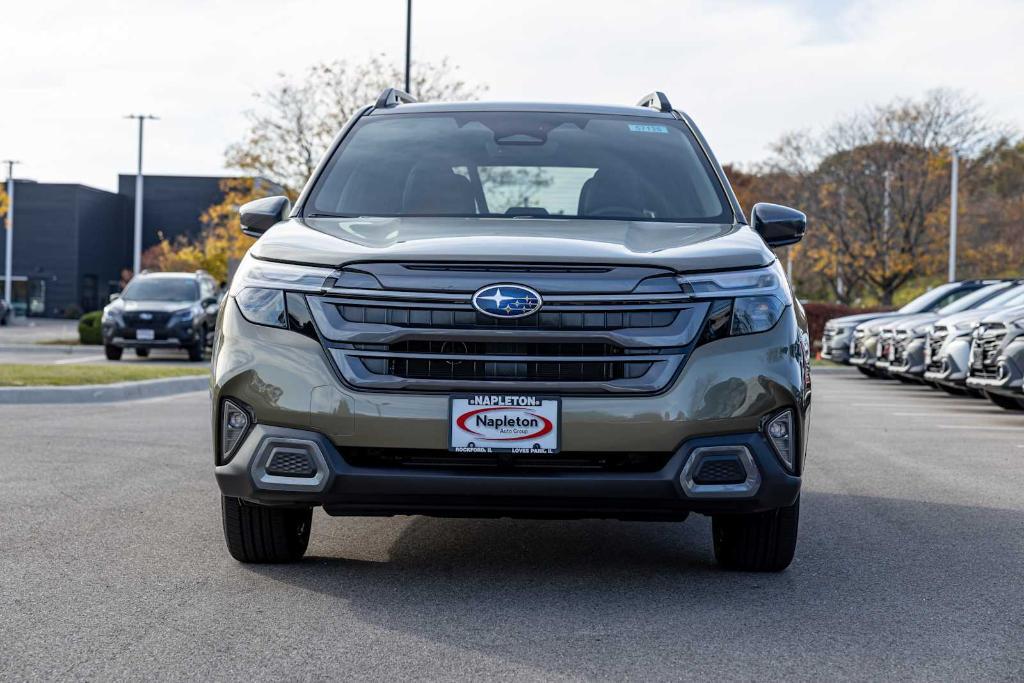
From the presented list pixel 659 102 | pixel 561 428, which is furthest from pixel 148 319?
pixel 561 428

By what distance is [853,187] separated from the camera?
4591 centimetres

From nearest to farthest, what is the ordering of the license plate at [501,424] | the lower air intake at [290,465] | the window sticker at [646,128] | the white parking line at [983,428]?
the license plate at [501,424] → the lower air intake at [290,465] → the window sticker at [646,128] → the white parking line at [983,428]

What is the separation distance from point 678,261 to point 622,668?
1.52m

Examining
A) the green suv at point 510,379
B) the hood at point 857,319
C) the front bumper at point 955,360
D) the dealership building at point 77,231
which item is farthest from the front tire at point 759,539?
the dealership building at point 77,231

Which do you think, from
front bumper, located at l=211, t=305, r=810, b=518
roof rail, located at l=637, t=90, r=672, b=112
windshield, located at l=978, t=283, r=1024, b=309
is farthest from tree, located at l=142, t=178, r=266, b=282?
front bumper, located at l=211, t=305, r=810, b=518

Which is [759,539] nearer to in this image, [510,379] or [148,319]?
[510,379]

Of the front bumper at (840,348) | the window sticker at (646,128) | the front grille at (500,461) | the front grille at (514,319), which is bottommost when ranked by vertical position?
the front bumper at (840,348)

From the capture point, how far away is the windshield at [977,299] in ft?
59.5

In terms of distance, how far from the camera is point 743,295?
4.67 meters

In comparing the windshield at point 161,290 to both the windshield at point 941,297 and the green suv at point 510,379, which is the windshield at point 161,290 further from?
the green suv at point 510,379

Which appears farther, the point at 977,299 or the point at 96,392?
the point at 977,299

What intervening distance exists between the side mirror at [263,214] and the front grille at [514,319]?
1.23m

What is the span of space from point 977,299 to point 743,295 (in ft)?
48.2

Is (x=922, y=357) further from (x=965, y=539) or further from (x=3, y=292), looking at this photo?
(x=3, y=292)
